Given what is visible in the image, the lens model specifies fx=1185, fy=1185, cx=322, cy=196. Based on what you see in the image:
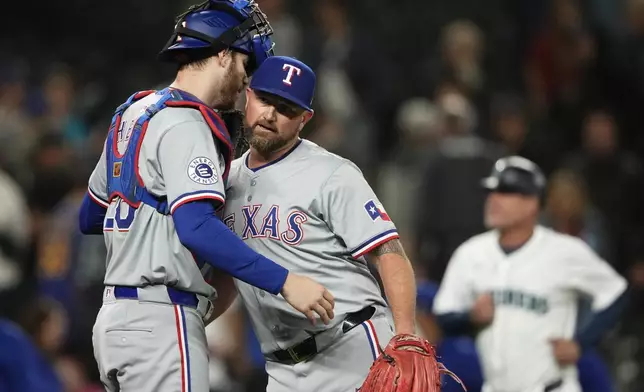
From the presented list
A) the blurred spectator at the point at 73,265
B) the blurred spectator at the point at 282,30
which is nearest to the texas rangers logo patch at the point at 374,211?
the blurred spectator at the point at 73,265

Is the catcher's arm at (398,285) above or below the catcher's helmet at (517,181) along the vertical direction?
above

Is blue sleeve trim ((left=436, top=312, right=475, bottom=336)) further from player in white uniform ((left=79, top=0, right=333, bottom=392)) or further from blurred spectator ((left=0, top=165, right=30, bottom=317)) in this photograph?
blurred spectator ((left=0, top=165, right=30, bottom=317))

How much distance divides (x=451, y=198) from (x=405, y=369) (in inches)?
207

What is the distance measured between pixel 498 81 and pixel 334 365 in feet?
24.2

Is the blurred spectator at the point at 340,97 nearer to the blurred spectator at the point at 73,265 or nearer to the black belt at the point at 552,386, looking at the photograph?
the blurred spectator at the point at 73,265

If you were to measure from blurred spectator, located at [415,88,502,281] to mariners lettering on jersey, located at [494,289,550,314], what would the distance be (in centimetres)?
260

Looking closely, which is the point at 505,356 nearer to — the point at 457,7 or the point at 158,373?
the point at 158,373

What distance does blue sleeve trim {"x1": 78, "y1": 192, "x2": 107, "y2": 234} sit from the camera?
453 cm

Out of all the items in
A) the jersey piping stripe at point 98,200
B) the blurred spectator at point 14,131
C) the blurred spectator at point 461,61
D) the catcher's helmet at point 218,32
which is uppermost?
the catcher's helmet at point 218,32

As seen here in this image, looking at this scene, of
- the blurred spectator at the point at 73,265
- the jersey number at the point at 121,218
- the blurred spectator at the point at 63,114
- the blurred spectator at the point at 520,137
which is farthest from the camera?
the blurred spectator at the point at 63,114

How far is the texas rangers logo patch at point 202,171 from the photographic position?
3.88 meters

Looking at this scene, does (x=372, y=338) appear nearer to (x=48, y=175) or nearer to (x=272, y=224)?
(x=272, y=224)

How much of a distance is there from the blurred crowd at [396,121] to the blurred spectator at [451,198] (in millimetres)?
13

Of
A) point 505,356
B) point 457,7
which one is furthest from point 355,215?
point 457,7
